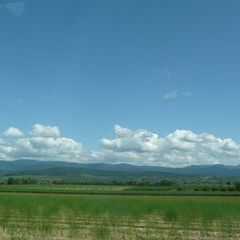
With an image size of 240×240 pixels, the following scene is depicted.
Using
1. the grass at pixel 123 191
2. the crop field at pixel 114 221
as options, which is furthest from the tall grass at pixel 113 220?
the grass at pixel 123 191

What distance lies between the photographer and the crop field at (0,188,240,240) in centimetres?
2347

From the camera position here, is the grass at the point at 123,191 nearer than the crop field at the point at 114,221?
No

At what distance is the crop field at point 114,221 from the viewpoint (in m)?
23.5

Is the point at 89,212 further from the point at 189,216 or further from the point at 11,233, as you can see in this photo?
the point at 11,233

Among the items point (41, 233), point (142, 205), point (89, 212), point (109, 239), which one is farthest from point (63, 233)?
point (142, 205)

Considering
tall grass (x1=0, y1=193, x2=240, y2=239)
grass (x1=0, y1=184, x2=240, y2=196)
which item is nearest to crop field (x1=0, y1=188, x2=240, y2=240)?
tall grass (x1=0, y1=193, x2=240, y2=239)

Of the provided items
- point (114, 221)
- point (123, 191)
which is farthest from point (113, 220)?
point (123, 191)

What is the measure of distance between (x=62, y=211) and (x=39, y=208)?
65.6 inches

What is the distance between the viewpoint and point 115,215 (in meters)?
28.7

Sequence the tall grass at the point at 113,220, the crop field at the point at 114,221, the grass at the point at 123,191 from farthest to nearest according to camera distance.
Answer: the grass at the point at 123,191
the tall grass at the point at 113,220
the crop field at the point at 114,221

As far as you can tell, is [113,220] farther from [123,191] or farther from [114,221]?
[123,191]

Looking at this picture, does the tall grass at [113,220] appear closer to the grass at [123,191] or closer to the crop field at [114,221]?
the crop field at [114,221]

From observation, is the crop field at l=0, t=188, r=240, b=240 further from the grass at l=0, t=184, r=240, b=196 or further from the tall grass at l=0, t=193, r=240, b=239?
the grass at l=0, t=184, r=240, b=196

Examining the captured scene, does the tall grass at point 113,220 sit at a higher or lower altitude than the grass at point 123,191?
lower
